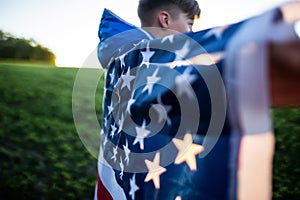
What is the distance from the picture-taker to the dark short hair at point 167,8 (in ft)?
5.92

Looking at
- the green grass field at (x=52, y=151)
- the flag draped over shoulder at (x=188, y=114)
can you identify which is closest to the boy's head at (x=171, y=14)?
the flag draped over shoulder at (x=188, y=114)

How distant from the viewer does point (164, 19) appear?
178 cm

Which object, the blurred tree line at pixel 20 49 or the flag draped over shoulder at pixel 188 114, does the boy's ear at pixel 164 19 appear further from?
the blurred tree line at pixel 20 49

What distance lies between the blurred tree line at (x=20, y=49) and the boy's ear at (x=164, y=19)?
4907mm

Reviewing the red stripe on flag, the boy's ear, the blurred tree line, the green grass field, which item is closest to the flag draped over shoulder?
the red stripe on flag

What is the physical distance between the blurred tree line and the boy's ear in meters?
4.91

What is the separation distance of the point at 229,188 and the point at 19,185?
122 inches

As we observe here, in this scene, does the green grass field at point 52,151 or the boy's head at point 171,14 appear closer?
the boy's head at point 171,14

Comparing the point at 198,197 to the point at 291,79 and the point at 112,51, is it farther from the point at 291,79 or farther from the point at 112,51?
the point at 112,51

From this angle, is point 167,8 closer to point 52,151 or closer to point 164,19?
point 164,19

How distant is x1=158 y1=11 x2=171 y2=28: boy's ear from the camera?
5.80 feet

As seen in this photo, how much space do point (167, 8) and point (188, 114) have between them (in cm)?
96

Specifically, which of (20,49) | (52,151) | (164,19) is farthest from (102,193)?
(20,49)

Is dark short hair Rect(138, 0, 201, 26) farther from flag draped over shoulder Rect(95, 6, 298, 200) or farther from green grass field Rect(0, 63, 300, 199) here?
green grass field Rect(0, 63, 300, 199)
